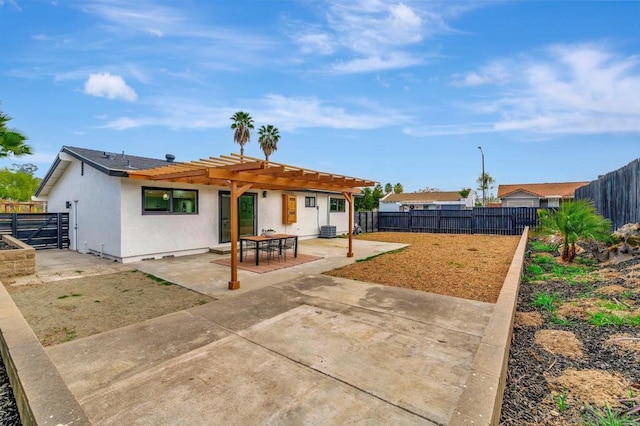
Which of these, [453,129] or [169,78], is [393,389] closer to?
[169,78]

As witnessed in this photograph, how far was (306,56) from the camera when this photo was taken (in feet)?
40.4

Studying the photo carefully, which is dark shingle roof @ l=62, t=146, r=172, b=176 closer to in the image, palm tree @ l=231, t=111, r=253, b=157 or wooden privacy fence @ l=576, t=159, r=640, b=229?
wooden privacy fence @ l=576, t=159, r=640, b=229

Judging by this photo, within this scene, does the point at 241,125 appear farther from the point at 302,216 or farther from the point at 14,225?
the point at 14,225

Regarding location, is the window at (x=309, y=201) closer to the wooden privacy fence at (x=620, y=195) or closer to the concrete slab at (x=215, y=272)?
the concrete slab at (x=215, y=272)

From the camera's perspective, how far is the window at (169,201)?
878 centimetres

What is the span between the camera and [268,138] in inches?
1128

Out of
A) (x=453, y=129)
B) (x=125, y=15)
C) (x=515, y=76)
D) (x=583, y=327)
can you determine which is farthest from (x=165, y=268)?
(x=453, y=129)

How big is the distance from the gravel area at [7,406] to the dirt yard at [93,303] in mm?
663

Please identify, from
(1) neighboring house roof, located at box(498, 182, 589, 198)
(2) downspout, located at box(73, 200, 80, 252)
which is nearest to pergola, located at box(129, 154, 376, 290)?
(2) downspout, located at box(73, 200, 80, 252)

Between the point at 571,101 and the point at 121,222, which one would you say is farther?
the point at 571,101

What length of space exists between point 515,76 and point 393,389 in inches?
519

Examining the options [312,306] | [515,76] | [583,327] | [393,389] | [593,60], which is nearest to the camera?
[393,389]

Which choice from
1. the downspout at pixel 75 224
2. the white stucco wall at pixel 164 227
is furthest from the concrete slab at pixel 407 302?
the downspout at pixel 75 224

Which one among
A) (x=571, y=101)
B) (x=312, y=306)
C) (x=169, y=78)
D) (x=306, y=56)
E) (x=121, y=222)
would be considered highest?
(x=306, y=56)
